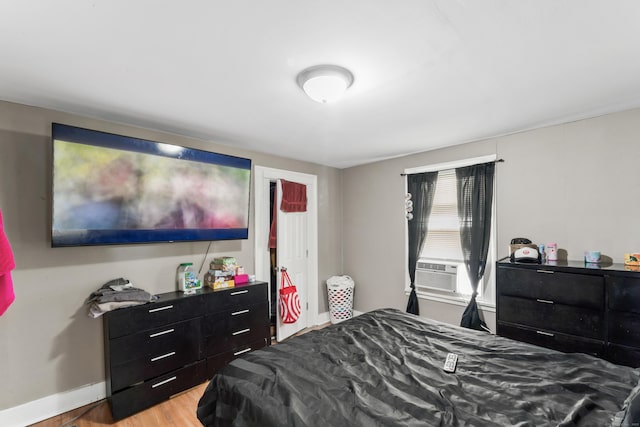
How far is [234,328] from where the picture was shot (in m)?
2.99

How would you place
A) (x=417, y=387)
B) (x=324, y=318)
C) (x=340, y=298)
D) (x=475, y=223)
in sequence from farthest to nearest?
1. (x=324, y=318)
2. (x=340, y=298)
3. (x=475, y=223)
4. (x=417, y=387)

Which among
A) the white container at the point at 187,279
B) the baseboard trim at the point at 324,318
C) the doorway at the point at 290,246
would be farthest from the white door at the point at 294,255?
the white container at the point at 187,279

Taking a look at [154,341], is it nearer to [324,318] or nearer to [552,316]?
[324,318]

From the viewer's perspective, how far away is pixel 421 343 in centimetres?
199

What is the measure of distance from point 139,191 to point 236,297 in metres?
1.39

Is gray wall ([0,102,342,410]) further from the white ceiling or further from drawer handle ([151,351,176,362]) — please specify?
drawer handle ([151,351,176,362])

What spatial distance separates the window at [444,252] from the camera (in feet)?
11.3

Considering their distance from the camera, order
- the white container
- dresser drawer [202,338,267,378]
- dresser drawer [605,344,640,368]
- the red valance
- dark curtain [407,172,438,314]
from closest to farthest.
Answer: dresser drawer [605,344,640,368] < dresser drawer [202,338,267,378] < the white container < dark curtain [407,172,438,314] < the red valance

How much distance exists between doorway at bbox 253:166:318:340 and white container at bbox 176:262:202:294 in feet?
2.86

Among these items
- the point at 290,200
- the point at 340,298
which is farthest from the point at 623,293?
the point at 290,200

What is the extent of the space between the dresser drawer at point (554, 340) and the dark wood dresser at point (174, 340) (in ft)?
8.02

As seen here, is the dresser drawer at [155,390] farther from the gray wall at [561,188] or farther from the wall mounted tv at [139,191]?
the gray wall at [561,188]

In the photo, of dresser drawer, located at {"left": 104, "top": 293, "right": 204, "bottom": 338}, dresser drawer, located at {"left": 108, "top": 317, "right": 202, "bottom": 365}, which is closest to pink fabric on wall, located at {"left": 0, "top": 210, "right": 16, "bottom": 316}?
dresser drawer, located at {"left": 104, "top": 293, "right": 204, "bottom": 338}

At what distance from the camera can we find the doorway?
379cm
